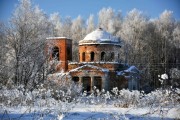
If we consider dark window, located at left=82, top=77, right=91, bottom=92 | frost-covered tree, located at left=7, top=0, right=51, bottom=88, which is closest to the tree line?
frost-covered tree, located at left=7, top=0, right=51, bottom=88

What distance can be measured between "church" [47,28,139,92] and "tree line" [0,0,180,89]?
9.72ft

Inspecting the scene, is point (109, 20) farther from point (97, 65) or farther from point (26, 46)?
point (26, 46)

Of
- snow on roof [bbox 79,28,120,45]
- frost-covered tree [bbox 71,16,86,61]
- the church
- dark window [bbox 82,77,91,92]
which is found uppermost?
frost-covered tree [bbox 71,16,86,61]

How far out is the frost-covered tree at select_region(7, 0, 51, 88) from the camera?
63.0ft

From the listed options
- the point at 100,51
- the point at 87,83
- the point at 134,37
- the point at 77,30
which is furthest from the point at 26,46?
the point at 77,30

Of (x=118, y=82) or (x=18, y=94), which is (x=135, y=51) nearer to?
(x=118, y=82)

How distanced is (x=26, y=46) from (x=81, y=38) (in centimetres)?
3088

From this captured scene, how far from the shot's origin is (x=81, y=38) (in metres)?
50.6

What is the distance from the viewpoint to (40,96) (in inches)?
538

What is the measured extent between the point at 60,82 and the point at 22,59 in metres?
3.00

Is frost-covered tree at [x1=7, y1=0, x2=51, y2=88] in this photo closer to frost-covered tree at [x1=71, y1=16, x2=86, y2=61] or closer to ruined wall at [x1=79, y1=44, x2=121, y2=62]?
ruined wall at [x1=79, y1=44, x2=121, y2=62]

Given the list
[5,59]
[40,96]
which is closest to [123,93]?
[40,96]

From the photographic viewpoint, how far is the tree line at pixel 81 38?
1955 centimetres

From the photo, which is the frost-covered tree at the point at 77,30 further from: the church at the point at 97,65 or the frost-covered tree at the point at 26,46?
the frost-covered tree at the point at 26,46
